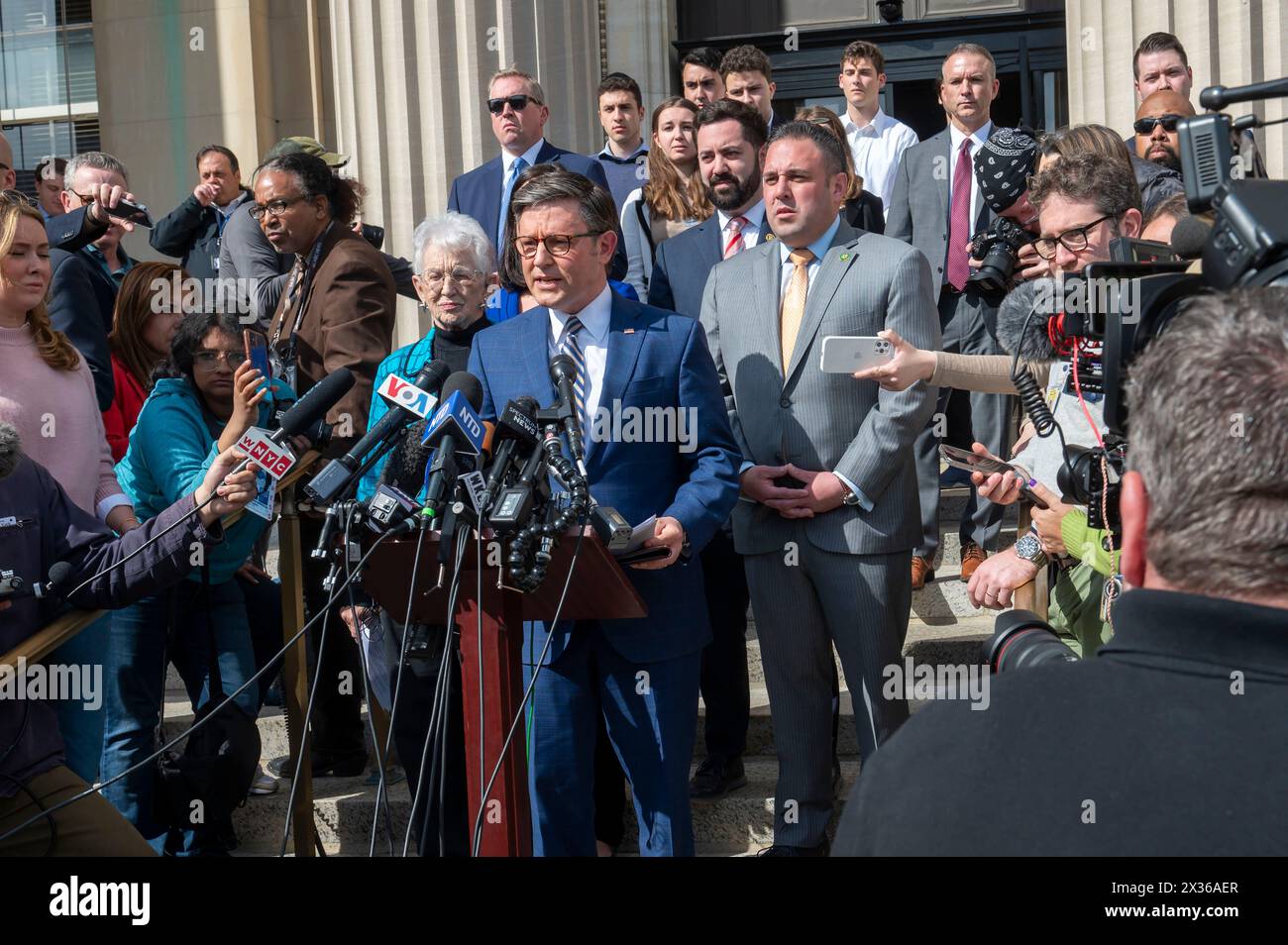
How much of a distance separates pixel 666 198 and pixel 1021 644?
4.67 m

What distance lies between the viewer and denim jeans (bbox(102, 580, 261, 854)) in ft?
16.4

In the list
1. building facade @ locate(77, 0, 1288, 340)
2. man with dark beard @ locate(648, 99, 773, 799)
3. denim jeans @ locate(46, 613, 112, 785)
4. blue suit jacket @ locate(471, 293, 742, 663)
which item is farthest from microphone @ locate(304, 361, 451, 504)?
building facade @ locate(77, 0, 1288, 340)

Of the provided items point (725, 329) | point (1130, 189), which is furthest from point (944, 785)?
point (725, 329)

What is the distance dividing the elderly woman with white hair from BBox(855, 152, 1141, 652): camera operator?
1.56 metres

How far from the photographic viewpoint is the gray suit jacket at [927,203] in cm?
678

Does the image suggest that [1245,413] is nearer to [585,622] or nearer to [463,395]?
[463,395]

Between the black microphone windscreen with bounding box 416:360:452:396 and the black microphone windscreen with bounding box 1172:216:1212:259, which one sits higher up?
the black microphone windscreen with bounding box 1172:216:1212:259

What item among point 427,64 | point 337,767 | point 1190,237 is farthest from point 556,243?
point 427,64

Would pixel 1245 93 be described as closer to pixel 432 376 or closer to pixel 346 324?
pixel 432 376

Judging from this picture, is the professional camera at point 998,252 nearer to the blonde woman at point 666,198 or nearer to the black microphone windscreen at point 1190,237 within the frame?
the blonde woman at point 666,198

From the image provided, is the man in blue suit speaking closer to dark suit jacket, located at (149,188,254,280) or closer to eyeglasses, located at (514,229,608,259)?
eyeglasses, located at (514,229,608,259)

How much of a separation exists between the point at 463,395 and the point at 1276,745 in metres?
2.27

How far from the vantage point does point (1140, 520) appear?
5.33 ft

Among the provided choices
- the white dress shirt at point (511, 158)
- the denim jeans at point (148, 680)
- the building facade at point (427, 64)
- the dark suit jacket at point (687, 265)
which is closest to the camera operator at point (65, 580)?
the denim jeans at point (148, 680)
